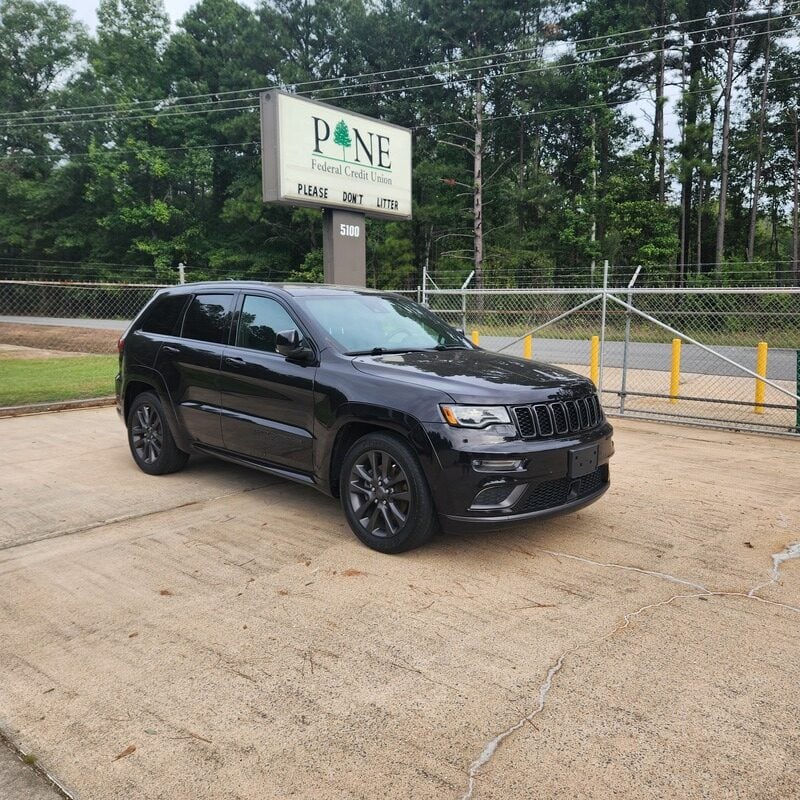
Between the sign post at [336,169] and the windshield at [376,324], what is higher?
the sign post at [336,169]

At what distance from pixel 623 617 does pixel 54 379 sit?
1216cm

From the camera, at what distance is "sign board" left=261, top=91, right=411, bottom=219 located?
11570mm

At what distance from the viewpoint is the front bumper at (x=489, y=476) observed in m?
3.97

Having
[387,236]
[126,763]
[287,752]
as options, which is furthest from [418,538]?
[387,236]

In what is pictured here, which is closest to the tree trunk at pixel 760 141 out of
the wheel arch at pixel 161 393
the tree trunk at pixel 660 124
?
the tree trunk at pixel 660 124

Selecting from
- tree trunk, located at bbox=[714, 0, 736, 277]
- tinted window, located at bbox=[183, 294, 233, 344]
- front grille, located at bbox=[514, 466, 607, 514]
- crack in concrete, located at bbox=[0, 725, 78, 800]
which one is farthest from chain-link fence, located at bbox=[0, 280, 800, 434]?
tree trunk, located at bbox=[714, 0, 736, 277]

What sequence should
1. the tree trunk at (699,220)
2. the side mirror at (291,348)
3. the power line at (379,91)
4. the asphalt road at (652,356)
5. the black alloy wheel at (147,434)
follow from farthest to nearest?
1. the power line at (379,91)
2. the tree trunk at (699,220)
3. the asphalt road at (652,356)
4. the black alloy wheel at (147,434)
5. the side mirror at (291,348)

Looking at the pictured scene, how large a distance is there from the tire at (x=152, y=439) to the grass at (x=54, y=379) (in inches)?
176

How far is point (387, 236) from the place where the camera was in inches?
1486

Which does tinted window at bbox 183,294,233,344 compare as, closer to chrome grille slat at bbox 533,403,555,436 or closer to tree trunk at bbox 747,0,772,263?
chrome grille slat at bbox 533,403,555,436

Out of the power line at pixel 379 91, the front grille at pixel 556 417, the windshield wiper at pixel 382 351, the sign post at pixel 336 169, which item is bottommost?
the front grille at pixel 556 417

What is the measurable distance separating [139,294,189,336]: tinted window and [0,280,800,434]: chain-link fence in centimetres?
535

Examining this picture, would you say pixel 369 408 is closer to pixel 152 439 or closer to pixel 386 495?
pixel 386 495

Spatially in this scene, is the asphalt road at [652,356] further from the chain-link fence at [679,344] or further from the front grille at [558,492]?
the front grille at [558,492]
